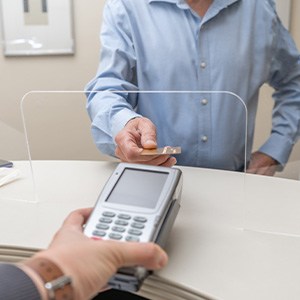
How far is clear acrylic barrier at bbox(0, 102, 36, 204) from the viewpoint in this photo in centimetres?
79

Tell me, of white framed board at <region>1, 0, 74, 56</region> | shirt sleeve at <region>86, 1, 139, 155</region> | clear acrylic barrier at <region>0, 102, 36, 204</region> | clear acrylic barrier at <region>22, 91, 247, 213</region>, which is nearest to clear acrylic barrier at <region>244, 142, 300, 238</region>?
clear acrylic barrier at <region>22, 91, 247, 213</region>

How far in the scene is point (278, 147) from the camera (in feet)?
3.31

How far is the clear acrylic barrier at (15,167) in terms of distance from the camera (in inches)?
31.1

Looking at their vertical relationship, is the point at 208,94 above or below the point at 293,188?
above

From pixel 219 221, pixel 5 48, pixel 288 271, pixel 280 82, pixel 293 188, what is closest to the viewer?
pixel 288 271

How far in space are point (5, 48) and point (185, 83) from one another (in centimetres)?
130

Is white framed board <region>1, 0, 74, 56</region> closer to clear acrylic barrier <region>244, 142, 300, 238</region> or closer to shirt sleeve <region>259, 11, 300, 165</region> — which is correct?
shirt sleeve <region>259, 11, 300, 165</region>

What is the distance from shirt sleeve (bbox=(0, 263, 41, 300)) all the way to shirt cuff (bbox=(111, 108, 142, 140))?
1.30 ft

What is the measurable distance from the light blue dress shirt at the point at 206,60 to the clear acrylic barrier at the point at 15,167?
156mm

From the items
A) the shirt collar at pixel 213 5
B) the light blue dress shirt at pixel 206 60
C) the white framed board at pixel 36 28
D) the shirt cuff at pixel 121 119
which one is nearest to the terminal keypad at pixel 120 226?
the shirt cuff at pixel 121 119

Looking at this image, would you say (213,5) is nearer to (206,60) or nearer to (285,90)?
(206,60)

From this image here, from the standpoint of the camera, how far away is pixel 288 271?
55cm

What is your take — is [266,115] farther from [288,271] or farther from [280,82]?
[288,271]

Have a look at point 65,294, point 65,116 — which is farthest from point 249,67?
point 65,294
